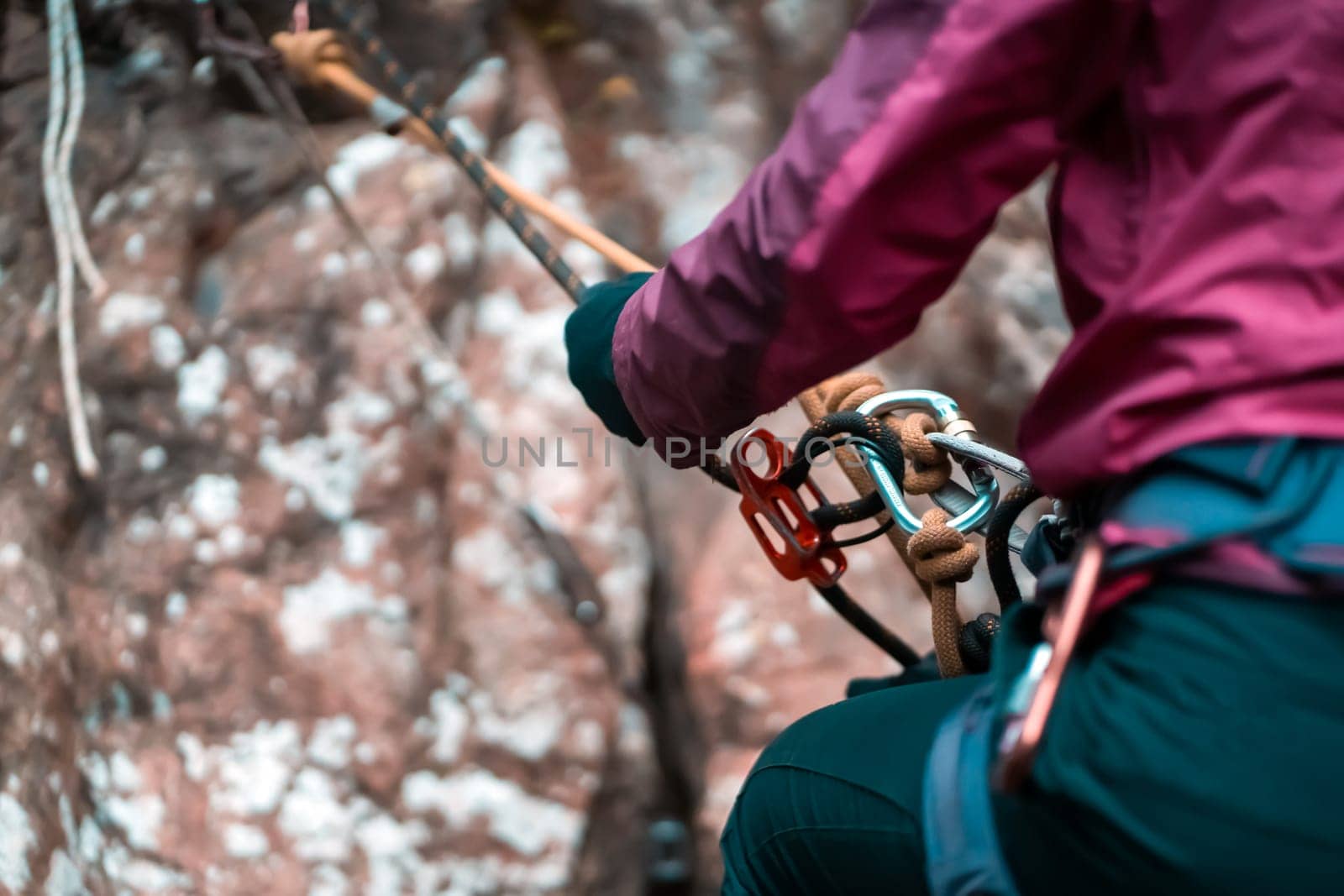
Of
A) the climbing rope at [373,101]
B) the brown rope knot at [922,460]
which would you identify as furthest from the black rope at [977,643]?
the climbing rope at [373,101]

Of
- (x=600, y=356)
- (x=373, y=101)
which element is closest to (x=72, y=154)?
(x=373, y=101)

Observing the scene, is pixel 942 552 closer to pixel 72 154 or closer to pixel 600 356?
pixel 600 356

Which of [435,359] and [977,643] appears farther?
[435,359]

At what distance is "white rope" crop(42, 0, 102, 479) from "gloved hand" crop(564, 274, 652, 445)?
92 centimetres

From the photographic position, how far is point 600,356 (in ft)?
2.40

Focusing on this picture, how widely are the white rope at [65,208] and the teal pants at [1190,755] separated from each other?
129 cm

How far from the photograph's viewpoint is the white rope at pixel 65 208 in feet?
4.56

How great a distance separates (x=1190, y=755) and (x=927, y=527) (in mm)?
372

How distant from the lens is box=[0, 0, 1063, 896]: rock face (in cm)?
131

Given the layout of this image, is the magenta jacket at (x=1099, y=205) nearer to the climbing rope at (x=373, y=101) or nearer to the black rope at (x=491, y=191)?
the black rope at (x=491, y=191)

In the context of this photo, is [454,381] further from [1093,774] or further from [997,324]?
[1093,774]

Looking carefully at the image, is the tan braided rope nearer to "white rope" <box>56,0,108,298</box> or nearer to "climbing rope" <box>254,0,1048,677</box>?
"climbing rope" <box>254,0,1048,677</box>

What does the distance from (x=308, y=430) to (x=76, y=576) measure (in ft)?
1.16

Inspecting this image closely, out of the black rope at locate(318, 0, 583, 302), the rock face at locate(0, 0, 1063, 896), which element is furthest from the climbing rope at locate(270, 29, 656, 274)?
the rock face at locate(0, 0, 1063, 896)
